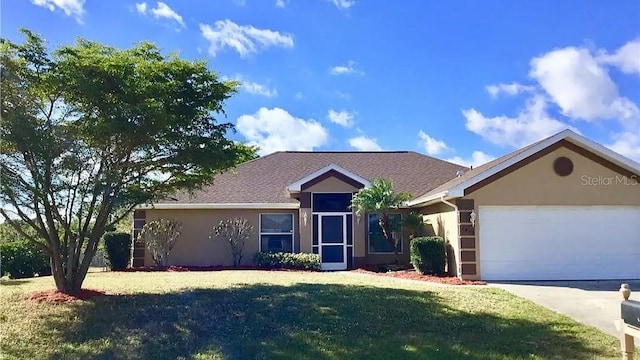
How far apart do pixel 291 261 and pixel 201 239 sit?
390 cm

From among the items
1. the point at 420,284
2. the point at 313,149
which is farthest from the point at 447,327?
the point at 313,149

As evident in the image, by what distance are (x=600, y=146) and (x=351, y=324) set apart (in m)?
10.3

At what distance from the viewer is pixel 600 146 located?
15.0 meters

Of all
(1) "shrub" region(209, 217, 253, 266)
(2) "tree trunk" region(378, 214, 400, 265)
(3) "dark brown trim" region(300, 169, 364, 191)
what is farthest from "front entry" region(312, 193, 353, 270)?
(1) "shrub" region(209, 217, 253, 266)

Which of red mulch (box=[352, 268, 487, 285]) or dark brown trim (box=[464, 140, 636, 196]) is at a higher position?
dark brown trim (box=[464, 140, 636, 196])

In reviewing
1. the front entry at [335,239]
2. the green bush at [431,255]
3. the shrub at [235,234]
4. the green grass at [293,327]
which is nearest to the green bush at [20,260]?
the shrub at [235,234]

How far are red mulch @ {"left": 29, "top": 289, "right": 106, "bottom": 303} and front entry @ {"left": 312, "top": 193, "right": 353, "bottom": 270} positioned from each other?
387 inches

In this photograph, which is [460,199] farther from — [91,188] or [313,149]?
[313,149]

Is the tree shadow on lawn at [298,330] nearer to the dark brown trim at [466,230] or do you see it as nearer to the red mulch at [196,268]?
the dark brown trim at [466,230]

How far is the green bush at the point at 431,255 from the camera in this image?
1587 cm

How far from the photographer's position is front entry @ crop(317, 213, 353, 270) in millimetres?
19781

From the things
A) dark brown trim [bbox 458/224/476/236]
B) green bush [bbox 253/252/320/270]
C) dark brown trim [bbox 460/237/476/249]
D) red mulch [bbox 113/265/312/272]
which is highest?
dark brown trim [bbox 458/224/476/236]

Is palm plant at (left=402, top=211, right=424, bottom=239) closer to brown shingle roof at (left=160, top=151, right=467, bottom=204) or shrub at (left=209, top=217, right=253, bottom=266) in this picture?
brown shingle roof at (left=160, top=151, right=467, bottom=204)
